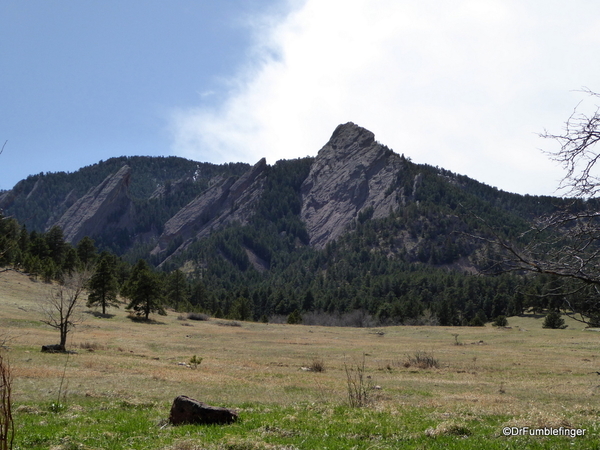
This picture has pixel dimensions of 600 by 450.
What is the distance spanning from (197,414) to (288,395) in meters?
8.28

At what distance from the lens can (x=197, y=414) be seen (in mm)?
11586

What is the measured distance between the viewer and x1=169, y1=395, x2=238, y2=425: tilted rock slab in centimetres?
1152

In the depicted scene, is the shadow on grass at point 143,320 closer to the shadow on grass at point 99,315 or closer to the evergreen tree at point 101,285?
the shadow on grass at point 99,315

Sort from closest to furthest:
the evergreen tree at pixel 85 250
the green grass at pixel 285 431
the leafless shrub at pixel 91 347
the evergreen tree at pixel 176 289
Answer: the green grass at pixel 285 431 < the leafless shrub at pixel 91 347 < the evergreen tree at pixel 85 250 < the evergreen tree at pixel 176 289

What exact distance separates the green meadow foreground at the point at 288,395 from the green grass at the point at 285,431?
0.12ft

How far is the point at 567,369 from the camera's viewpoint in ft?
102

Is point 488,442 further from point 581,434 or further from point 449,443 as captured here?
point 581,434

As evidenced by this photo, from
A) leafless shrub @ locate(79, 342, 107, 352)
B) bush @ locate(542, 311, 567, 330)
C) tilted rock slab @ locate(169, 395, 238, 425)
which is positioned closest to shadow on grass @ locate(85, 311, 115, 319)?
leafless shrub @ locate(79, 342, 107, 352)

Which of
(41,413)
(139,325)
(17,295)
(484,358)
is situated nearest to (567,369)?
(484,358)

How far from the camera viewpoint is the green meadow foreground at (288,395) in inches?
378

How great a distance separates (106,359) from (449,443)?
26.7 meters

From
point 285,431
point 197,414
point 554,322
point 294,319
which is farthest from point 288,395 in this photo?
point 294,319

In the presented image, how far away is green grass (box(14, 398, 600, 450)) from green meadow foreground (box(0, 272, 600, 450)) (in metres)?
0.04

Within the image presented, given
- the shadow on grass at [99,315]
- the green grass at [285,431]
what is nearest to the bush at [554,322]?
the shadow on grass at [99,315]
